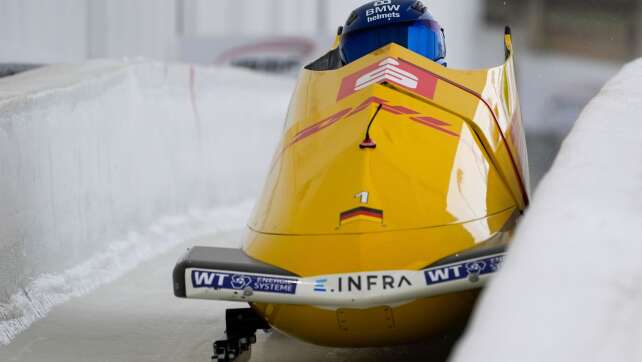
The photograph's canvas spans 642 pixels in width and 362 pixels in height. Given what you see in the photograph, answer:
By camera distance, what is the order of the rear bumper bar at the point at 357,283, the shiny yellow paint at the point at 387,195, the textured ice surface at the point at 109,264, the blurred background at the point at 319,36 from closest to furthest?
the rear bumper bar at the point at 357,283, the shiny yellow paint at the point at 387,195, the textured ice surface at the point at 109,264, the blurred background at the point at 319,36

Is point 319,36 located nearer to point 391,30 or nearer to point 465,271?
point 391,30

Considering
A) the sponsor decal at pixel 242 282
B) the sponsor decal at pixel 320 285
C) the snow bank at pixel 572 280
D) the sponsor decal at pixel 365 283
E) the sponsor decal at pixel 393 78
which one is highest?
the sponsor decal at pixel 393 78

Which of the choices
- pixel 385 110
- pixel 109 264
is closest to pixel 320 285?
pixel 385 110

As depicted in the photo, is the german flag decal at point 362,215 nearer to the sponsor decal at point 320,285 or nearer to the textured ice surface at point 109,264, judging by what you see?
the sponsor decal at point 320,285

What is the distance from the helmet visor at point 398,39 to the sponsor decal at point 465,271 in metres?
1.44

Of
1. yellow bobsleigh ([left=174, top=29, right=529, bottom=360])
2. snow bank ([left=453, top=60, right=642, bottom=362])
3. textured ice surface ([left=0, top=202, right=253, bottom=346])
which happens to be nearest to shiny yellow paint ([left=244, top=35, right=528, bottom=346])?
yellow bobsleigh ([left=174, top=29, right=529, bottom=360])

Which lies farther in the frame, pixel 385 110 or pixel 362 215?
pixel 385 110

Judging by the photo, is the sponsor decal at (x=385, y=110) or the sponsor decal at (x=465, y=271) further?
the sponsor decal at (x=385, y=110)

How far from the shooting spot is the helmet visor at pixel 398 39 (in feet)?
12.9

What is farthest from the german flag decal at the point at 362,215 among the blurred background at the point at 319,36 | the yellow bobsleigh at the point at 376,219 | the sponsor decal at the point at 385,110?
the blurred background at the point at 319,36

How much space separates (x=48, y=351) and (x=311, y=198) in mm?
1037

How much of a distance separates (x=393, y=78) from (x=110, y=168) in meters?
2.23

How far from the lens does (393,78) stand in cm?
333

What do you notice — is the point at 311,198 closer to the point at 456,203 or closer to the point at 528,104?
the point at 456,203
